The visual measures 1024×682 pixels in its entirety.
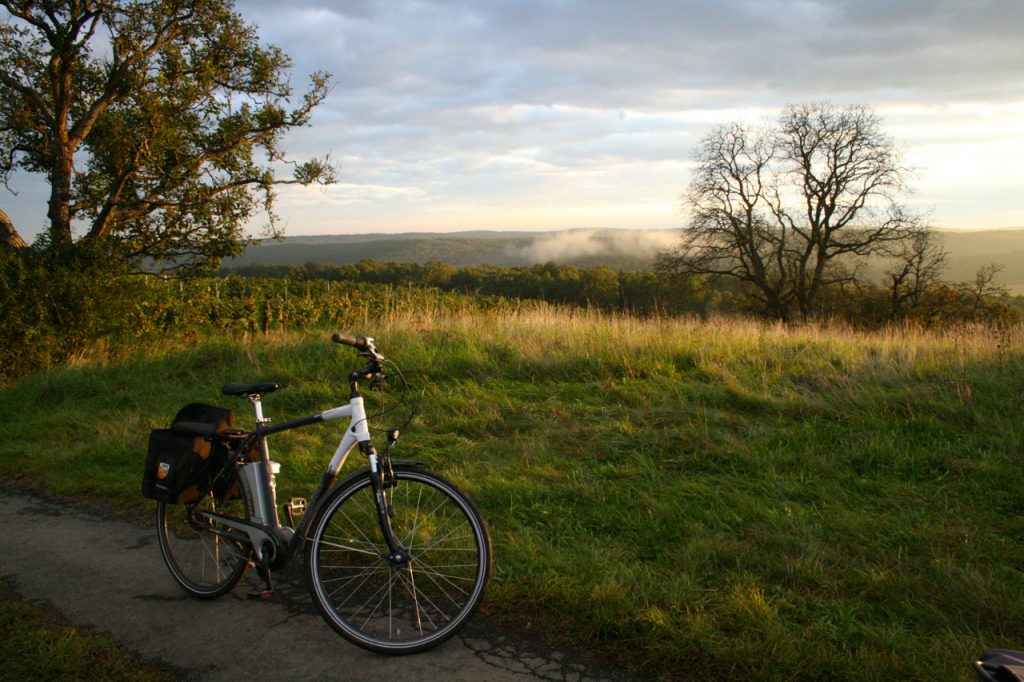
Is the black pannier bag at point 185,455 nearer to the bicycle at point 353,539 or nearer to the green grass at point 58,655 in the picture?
the bicycle at point 353,539

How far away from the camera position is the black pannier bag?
3.71 m

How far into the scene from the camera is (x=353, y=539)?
3814 millimetres

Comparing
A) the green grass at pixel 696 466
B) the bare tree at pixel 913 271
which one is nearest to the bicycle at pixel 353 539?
the green grass at pixel 696 466

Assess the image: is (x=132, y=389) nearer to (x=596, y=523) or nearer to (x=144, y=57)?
(x=596, y=523)

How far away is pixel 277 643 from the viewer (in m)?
3.37

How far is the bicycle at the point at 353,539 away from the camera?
10.7ft

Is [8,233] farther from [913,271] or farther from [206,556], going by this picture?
[913,271]

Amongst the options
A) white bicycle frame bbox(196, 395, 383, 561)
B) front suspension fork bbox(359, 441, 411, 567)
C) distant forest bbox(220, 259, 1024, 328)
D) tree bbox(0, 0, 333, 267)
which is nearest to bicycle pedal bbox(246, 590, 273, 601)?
white bicycle frame bbox(196, 395, 383, 561)

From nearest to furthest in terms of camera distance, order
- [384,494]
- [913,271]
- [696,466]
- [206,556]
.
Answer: [384,494] < [206,556] < [696,466] < [913,271]

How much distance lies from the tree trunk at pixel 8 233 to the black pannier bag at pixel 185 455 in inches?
604

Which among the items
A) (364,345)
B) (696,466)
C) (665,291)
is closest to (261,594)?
(364,345)

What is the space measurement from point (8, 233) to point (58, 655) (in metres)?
16.6

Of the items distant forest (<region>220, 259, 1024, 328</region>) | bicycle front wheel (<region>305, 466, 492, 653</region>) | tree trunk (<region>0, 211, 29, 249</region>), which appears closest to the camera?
bicycle front wheel (<region>305, 466, 492, 653</region>)

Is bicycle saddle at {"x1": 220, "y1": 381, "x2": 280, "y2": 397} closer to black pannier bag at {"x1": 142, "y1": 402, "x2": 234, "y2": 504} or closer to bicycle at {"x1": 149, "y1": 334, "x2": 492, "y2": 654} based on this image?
bicycle at {"x1": 149, "y1": 334, "x2": 492, "y2": 654}
